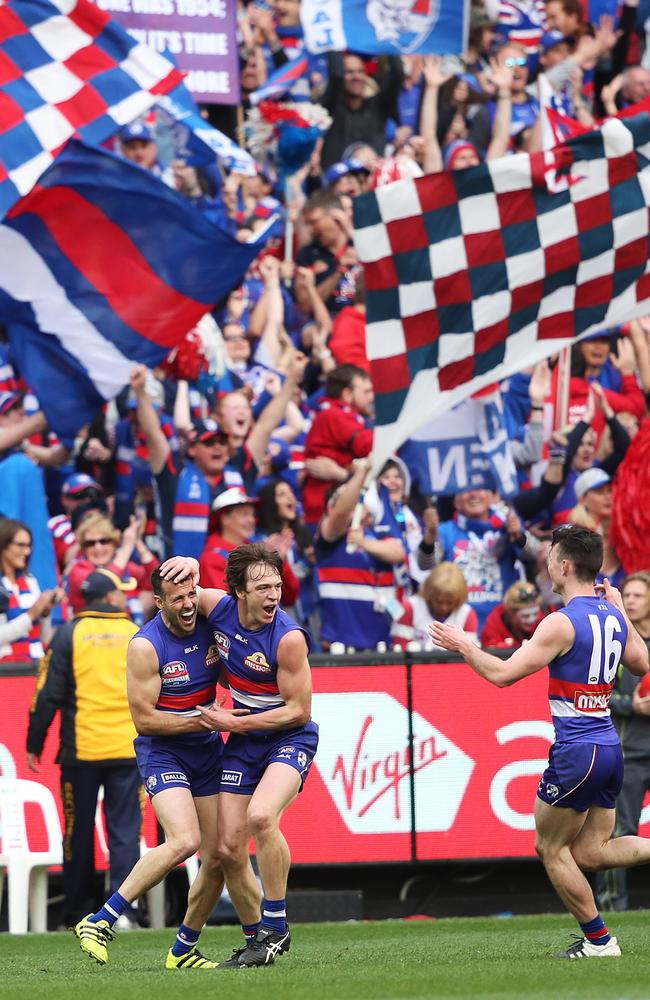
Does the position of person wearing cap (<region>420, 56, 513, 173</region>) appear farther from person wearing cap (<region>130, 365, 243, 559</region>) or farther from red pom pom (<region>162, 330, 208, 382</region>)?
person wearing cap (<region>130, 365, 243, 559</region>)

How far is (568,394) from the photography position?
14.0 metres

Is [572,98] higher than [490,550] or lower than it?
higher

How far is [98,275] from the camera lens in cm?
1295

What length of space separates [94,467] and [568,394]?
11.8 ft

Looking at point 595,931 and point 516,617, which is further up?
point 595,931

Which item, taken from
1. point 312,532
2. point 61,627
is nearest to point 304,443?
point 312,532

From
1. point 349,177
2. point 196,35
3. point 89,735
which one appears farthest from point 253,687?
point 196,35

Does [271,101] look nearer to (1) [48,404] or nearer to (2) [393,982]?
(1) [48,404]

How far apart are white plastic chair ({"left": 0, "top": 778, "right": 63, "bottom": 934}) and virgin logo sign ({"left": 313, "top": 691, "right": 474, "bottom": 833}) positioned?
1.81m

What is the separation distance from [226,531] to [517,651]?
4.45 meters

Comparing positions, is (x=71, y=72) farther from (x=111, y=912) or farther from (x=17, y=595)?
(x=111, y=912)

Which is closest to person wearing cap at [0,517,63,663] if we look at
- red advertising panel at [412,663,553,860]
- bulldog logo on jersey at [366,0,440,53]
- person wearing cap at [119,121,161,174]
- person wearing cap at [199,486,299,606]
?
person wearing cap at [199,486,299,606]

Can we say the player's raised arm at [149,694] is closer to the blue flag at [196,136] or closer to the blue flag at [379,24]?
the blue flag at [196,136]

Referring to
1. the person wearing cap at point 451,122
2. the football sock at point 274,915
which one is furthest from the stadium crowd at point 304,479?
the football sock at point 274,915
